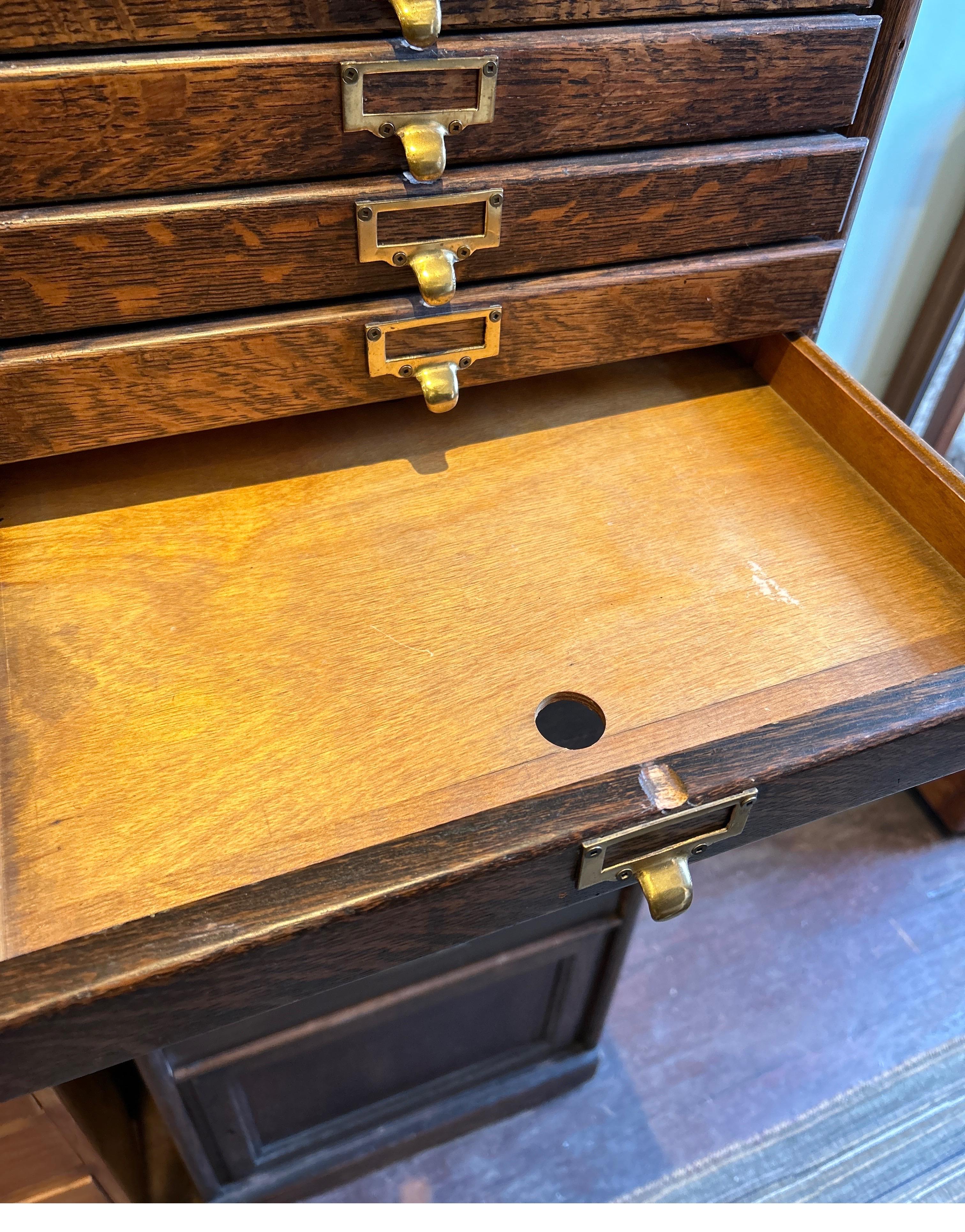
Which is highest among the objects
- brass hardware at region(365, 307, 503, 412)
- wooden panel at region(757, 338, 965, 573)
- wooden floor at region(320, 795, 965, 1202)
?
brass hardware at region(365, 307, 503, 412)

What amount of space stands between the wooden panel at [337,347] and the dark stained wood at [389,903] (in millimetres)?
322

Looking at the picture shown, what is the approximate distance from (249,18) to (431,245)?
16 centimetres

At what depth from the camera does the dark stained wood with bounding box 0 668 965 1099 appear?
0.41m

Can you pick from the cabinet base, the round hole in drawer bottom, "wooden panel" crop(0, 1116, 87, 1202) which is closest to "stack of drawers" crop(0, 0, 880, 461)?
the round hole in drawer bottom

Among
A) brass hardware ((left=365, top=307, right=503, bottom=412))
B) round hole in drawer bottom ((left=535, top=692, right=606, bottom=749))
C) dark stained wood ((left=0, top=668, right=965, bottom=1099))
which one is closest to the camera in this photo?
dark stained wood ((left=0, top=668, right=965, bottom=1099))

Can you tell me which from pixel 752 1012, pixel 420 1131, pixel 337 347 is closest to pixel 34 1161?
pixel 420 1131

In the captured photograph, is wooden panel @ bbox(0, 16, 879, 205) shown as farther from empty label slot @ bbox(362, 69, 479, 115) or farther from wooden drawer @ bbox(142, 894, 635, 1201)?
wooden drawer @ bbox(142, 894, 635, 1201)

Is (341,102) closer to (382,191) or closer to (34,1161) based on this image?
(382,191)

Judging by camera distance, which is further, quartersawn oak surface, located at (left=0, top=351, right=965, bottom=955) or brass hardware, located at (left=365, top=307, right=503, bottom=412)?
brass hardware, located at (left=365, top=307, right=503, bottom=412)

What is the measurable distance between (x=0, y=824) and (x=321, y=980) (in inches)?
7.5

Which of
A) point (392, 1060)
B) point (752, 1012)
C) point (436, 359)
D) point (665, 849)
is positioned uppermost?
point (436, 359)

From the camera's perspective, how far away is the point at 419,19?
0.50 meters

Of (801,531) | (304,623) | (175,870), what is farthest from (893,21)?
(175,870)

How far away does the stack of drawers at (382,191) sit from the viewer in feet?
1.67
